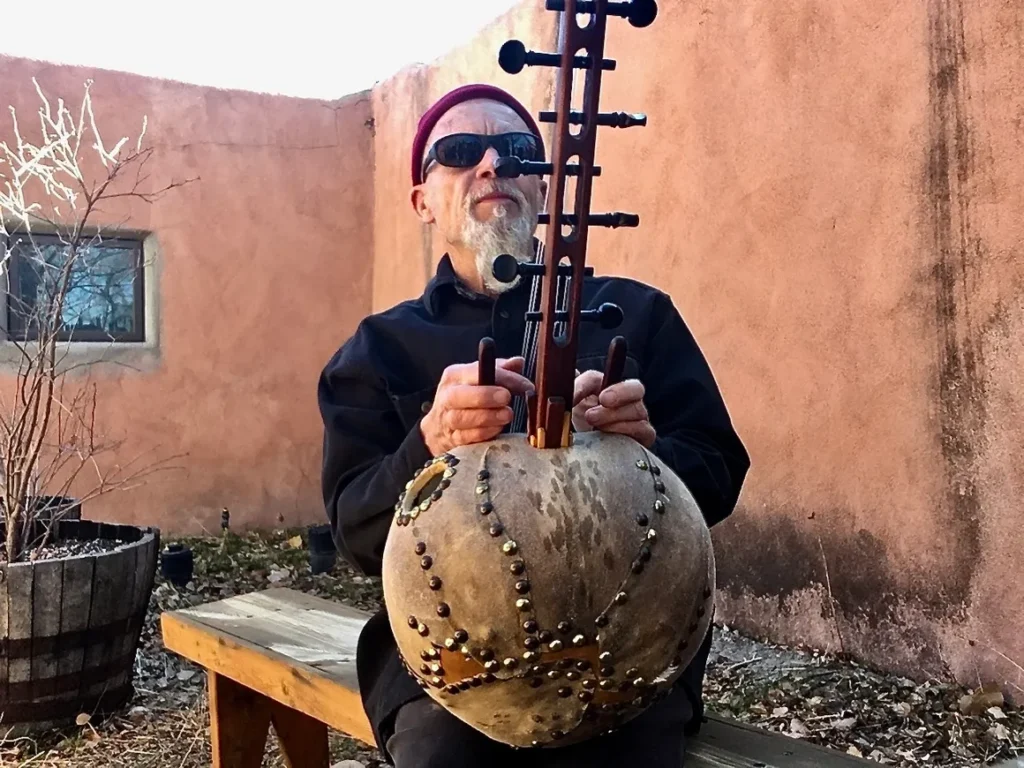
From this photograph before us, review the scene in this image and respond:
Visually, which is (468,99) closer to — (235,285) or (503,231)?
(503,231)

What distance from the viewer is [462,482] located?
3.88 feet

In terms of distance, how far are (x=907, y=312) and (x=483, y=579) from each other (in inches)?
103

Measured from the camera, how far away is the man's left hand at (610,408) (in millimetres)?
1266

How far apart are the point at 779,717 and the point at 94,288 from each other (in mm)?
4593

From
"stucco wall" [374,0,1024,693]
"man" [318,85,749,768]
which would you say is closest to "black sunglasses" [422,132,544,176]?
"man" [318,85,749,768]

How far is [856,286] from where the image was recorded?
346 centimetres

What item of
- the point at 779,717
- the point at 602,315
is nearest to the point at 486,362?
the point at 602,315

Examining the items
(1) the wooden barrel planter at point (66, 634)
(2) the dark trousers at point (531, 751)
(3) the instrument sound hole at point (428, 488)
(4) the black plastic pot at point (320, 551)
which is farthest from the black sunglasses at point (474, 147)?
(4) the black plastic pot at point (320, 551)

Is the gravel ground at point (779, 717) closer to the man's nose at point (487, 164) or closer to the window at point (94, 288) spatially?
the man's nose at point (487, 164)

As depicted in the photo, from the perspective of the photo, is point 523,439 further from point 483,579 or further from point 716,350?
point 716,350

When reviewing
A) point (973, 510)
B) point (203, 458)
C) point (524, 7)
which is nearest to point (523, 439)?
point (973, 510)

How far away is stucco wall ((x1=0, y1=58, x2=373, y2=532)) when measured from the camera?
19.2ft

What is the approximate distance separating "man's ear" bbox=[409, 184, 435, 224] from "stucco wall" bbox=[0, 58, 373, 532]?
4330 mm

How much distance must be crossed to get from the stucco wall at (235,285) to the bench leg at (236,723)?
3.31m
